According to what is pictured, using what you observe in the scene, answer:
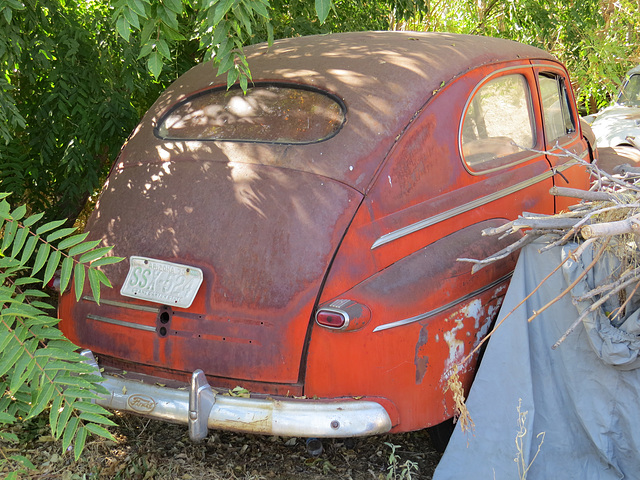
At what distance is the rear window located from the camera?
3189 millimetres

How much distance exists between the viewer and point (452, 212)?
3.21m

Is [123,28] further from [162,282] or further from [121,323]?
[121,323]

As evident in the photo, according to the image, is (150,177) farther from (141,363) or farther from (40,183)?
(40,183)

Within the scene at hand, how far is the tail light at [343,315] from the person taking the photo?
2617 millimetres

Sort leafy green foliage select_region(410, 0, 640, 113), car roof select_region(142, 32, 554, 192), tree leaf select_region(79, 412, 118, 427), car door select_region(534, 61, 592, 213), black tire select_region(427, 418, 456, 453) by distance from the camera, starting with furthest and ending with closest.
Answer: leafy green foliage select_region(410, 0, 640, 113) → car door select_region(534, 61, 592, 213) → black tire select_region(427, 418, 456, 453) → car roof select_region(142, 32, 554, 192) → tree leaf select_region(79, 412, 118, 427)

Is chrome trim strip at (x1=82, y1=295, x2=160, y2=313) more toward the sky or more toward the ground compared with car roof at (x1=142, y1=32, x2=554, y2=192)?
more toward the ground

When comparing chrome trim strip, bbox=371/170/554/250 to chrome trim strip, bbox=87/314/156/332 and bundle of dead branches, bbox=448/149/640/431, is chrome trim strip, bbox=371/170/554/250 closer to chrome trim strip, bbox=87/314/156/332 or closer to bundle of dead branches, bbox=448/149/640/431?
bundle of dead branches, bbox=448/149/640/431

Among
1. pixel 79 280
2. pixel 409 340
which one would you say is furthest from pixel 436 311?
pixel 79 280

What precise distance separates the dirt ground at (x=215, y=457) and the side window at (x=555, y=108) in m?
2.21

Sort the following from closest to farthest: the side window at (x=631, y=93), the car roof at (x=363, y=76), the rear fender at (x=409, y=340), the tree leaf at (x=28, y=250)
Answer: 1. the tree leaf at (x=28, y=250)
2. the rear fender at (x=409, y=340)
3. the car roof at (x=363, y=76)
4. the side window at (x=631, y=93)

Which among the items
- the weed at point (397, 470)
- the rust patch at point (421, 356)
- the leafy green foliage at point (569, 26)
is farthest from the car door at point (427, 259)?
the leafy green foliage at point (569, 26)

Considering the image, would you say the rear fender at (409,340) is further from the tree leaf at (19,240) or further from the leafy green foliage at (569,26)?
the leafy green foliage at (569,26)

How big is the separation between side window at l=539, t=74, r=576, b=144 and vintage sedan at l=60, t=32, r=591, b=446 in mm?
786

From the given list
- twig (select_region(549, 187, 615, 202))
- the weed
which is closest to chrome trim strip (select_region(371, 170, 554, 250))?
twig (select_region(549, 187, 615, 202))
